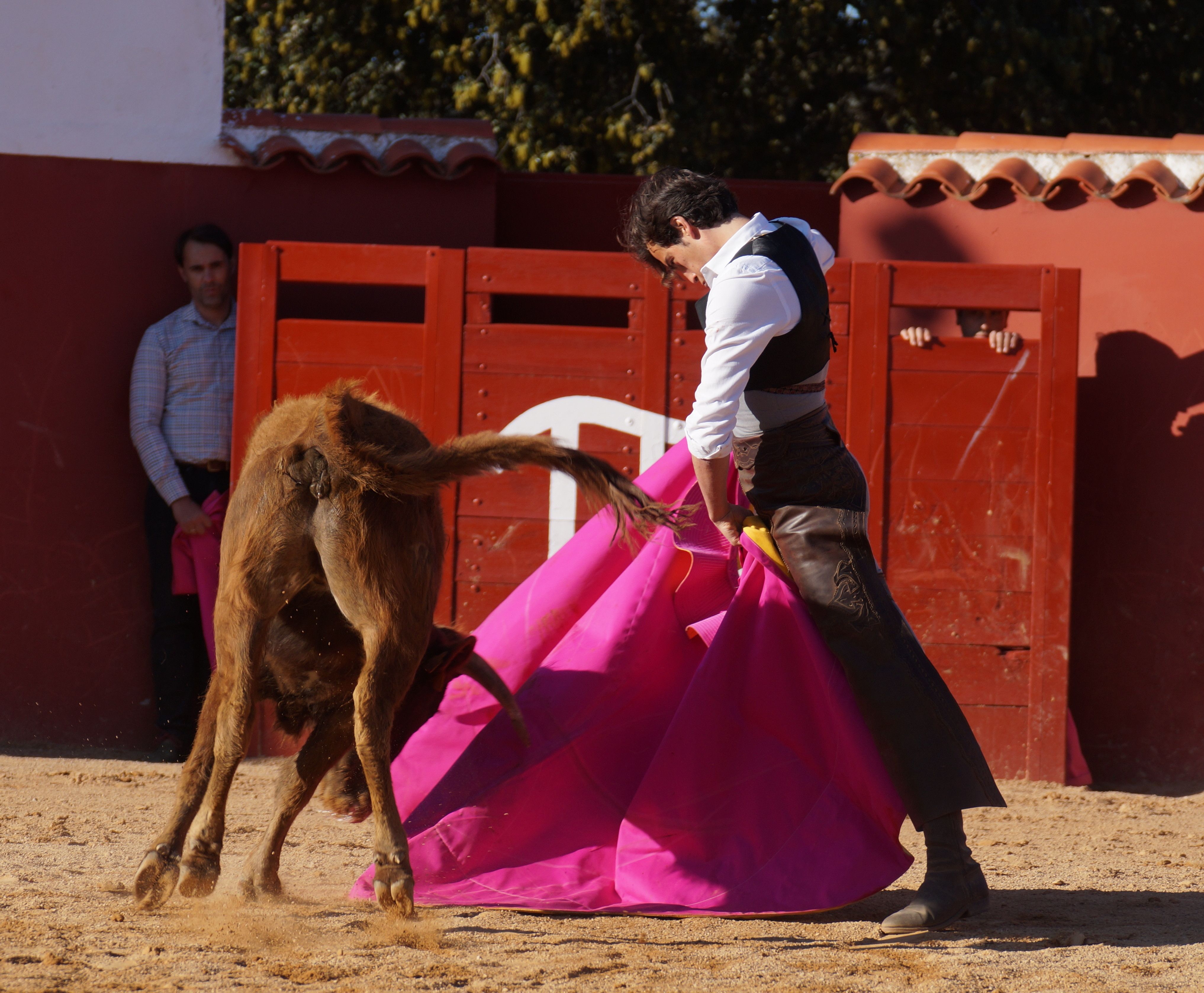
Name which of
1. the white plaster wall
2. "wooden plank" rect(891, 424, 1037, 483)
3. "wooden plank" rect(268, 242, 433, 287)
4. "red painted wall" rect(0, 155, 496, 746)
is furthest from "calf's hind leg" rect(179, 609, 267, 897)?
the white plaster wall

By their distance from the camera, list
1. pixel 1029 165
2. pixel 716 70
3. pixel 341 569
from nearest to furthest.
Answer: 1. pixel 341 569
2. pixel 1029 165
3. pixel 716 70

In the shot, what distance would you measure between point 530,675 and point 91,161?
11.9 feet

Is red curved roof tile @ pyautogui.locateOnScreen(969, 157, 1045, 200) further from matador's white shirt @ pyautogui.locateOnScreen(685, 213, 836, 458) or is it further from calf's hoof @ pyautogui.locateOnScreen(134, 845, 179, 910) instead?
calf's hoof @ pyautogui.locateOnScreen(134, 845, 179, 910)

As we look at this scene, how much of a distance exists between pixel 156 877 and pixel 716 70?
8.87 m

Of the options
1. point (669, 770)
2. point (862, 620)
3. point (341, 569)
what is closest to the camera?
point (341, 569)

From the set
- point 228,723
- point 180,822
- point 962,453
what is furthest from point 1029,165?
point 180,822

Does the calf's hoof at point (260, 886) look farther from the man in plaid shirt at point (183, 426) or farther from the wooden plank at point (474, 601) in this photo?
A: the man in plaid shirt at point (183, 426)

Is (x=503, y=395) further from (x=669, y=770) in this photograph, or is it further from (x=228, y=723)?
(x=228, y=723)

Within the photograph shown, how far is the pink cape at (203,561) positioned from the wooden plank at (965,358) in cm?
303

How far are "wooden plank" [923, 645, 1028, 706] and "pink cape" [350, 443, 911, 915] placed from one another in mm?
2279

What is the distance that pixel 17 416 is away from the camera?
603cm

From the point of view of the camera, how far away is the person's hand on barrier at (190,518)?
566cm

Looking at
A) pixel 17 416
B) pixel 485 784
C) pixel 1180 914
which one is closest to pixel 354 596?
pixel 485 784

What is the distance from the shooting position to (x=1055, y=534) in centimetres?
571
